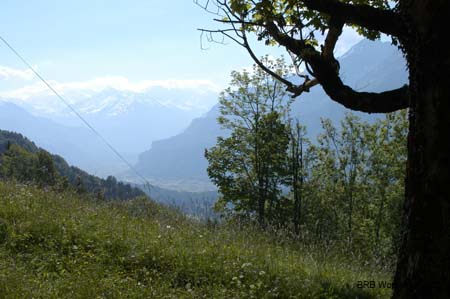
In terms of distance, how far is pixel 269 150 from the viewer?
32.9 m

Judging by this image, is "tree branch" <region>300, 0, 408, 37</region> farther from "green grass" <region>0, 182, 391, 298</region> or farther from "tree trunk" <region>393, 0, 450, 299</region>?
"green grass" <region>0, 182, 391, 298</region>

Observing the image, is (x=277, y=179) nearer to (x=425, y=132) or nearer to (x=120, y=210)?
(x=120, y=210)

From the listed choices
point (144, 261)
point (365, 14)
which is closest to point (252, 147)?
point (144, 261)

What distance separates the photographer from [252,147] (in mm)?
36750

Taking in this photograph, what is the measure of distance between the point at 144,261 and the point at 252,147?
30.1 metres

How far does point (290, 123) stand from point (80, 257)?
27.4m

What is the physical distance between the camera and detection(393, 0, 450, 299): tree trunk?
138 inches

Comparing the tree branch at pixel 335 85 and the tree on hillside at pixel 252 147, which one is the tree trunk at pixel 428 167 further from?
the tree on hillside at pixel 252 147

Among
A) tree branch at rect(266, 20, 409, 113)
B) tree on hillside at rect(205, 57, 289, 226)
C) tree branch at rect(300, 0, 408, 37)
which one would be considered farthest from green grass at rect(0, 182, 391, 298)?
tree on hillside at rect(205, 57, 289, 226)

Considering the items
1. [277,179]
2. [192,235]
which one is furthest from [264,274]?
[277,179]

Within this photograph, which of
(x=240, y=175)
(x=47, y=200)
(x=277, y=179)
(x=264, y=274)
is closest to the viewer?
(x=264, y=274)

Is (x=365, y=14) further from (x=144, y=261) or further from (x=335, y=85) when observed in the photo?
(x=144, y=261)

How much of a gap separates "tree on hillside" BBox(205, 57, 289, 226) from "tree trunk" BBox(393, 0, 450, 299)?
82.3 ft

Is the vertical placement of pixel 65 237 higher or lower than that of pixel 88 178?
lower
